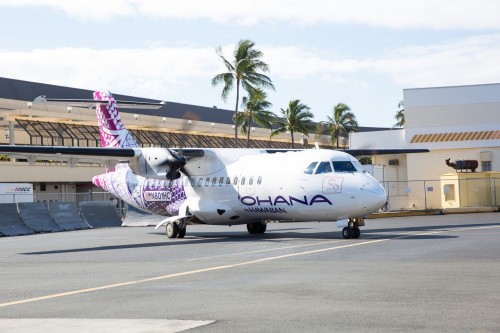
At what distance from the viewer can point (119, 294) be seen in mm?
12484

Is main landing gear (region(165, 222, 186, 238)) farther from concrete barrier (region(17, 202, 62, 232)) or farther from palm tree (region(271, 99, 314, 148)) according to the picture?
palm tree (region(271, 99, 314, 148))

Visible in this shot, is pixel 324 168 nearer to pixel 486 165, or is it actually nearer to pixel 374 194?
pixel 374 194

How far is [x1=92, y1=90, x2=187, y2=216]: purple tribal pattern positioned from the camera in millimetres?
29766

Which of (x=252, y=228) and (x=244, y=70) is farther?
(x=244, y=70)

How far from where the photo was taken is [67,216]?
136ft

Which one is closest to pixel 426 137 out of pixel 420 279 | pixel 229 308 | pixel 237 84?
pixel 237 84

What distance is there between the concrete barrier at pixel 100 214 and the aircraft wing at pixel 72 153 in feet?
47.1

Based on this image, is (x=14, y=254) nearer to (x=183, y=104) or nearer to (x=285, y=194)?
(x=285, y=194)

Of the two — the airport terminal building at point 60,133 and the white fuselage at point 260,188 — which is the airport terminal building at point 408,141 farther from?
the white fuselage at point 260,188

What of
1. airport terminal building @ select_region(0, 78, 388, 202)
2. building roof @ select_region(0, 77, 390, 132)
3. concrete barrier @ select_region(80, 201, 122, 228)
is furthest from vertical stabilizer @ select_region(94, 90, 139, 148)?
building roof @ select_region(0, 77, 390, 132)

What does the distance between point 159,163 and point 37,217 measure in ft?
46.6

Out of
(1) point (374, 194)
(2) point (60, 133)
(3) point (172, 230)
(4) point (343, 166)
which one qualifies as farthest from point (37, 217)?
(2) point (60, 133)

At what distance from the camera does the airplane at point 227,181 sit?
78.7 ft

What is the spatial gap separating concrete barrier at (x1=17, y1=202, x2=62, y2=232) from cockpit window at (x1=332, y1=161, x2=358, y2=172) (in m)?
19.8
